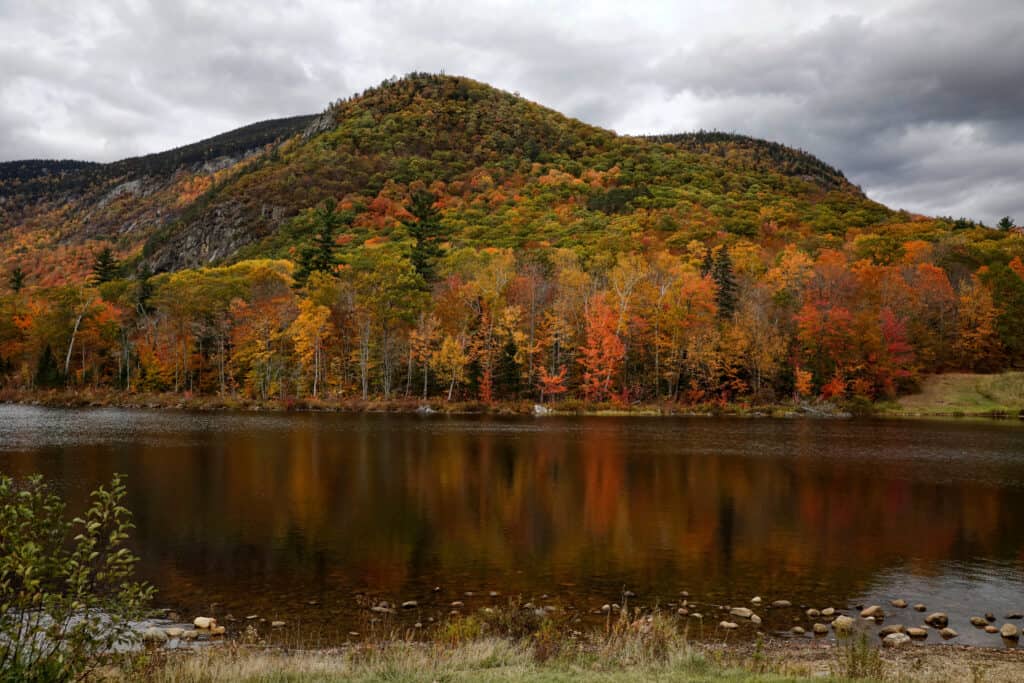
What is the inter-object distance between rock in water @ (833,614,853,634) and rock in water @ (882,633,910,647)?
2.64ft

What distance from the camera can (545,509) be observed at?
2705 centimetres

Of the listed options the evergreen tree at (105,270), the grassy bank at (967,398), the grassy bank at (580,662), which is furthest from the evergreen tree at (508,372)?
the evergreen tree at (105,270)

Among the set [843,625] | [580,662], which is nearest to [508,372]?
[843,625]

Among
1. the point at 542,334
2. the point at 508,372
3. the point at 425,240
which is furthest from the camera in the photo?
the point at 425,240

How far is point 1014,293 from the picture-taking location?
90.1 metres

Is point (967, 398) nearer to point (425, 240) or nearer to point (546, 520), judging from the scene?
Answer: point (546, 520)

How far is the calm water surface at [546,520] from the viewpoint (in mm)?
17297

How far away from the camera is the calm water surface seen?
1730cm

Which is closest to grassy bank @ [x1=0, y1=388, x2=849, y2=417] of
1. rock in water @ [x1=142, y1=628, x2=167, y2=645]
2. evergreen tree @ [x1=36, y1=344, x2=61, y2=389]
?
evergreen tree @ [x1=36, y1=344, x2=61, y2=389]

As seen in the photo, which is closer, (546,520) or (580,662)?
(580,662)

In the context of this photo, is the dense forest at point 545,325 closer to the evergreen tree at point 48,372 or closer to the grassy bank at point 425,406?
the evergreen tree at point 48,372

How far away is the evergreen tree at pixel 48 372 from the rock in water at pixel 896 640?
99039 millimetres

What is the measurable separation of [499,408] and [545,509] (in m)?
49.2

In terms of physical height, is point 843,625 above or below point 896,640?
below
